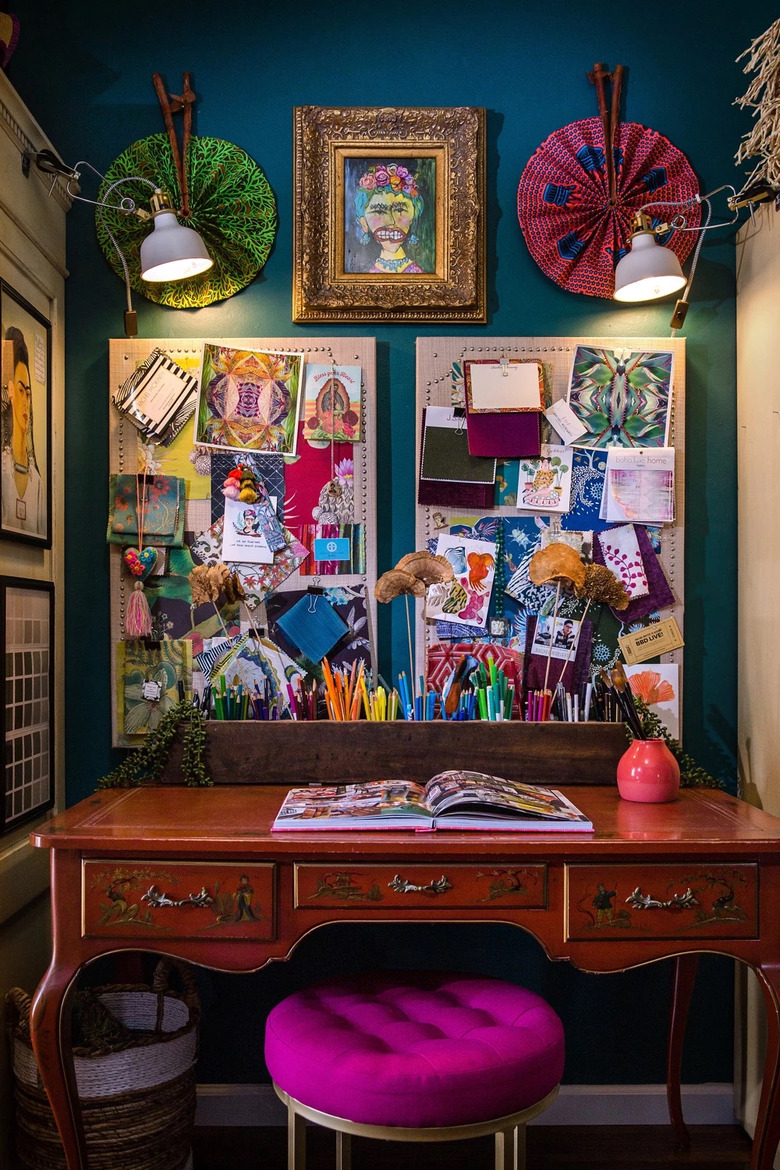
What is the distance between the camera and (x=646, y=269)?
2043 millimetres

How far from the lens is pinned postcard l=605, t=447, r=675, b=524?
2281 mm

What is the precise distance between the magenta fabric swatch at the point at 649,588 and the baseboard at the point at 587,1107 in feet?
3.98

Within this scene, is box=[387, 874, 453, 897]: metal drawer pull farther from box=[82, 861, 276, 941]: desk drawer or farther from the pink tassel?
the pink tassel

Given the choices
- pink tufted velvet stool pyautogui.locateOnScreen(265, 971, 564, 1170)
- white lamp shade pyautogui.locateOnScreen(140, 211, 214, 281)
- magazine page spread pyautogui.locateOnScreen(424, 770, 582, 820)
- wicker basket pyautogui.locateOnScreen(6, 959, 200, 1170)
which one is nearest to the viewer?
pink tufted velvet stool pyautogui.locateOnScreen(265, 971, 564, 1170)

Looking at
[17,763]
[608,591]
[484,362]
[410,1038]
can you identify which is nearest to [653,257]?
[484,362]

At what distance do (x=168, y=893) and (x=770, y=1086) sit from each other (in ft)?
3.84

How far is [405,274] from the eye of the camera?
7.57 ft

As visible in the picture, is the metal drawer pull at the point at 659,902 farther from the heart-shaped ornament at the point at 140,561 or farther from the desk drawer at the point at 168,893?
the heart-shaped ornament at the point at 140,561

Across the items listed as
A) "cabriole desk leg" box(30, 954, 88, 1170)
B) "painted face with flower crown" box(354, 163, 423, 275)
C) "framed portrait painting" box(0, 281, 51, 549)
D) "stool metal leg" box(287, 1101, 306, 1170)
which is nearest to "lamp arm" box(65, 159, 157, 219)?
"framed portrait painting" box(0, 281, 51, 549)

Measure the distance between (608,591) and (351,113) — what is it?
4.61 ft

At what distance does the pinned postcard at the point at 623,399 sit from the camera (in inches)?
90.4

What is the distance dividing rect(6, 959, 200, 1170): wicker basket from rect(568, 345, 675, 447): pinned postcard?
1.74m

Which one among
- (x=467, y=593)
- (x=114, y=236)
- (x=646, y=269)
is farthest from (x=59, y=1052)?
(x=646, y=269)

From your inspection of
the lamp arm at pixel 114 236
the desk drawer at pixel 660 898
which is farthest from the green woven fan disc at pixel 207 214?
the desk drawer at pixel 660 898
